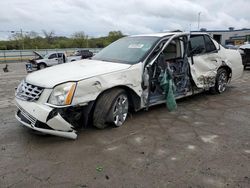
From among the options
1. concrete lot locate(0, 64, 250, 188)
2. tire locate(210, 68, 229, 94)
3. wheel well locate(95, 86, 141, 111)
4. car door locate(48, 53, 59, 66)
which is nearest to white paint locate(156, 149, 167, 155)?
concrete lot locate(0, 64, 250, 188)

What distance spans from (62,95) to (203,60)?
145 inches

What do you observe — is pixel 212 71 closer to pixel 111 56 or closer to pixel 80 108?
pixel 111 56

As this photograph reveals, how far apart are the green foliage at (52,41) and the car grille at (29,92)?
49.3 meters

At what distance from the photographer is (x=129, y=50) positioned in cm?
457

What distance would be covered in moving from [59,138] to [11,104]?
9.38 ft

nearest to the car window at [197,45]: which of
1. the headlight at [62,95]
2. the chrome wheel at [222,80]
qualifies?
the chrome wheel at [222,80]

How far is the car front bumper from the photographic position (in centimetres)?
307

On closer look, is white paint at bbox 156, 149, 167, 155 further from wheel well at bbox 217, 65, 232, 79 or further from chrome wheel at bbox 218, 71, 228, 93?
wheel well at bbox 217, 65, 232, 79

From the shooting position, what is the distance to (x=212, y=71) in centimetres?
566

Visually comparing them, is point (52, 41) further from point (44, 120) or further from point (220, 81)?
point (44, 120)

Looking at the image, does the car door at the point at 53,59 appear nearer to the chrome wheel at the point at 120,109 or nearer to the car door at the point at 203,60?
the car door at the point at 203,60

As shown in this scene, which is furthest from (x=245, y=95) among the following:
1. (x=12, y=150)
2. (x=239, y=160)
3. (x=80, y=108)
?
(x=12, y=150)

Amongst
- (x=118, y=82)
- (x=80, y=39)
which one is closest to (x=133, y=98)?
(x=118, y=82)

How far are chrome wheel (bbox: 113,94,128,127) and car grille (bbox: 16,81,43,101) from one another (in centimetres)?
124
